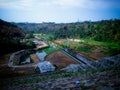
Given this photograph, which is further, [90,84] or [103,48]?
[103,48]

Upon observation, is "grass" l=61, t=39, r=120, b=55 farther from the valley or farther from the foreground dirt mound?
the foreground dirt mound

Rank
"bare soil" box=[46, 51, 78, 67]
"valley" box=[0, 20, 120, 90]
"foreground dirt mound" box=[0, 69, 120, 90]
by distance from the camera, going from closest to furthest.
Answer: "foreground dirt mound" box=[0, 69, 120, 90] → "valley" box=[0, 20, 120, 90] → "bare soil" box=[46, 51, 78, 67]

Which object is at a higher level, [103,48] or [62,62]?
[103,48]

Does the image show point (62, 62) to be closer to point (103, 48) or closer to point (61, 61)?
point (61, 61)

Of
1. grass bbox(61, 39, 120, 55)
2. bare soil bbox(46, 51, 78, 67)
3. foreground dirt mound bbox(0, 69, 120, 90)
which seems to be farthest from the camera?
grass bbox(61, 39, 120, 55)

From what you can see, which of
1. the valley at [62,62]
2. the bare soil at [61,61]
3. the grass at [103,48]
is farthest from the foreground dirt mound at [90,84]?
the grass at [103,48]

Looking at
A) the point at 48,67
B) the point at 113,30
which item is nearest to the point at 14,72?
the point at 48,67

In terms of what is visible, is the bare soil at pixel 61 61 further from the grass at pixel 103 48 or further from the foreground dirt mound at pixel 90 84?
the foreground dirt mound at pixel 90 84

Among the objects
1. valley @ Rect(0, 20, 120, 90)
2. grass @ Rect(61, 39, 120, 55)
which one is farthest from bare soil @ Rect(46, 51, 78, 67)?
grass @ Rect(61, 39, 120, 55)

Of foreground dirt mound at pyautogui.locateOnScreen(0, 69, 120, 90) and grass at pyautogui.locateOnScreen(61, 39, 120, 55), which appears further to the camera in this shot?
grass at pyautogui.locateOnScreen(61, 39, 120, 55)

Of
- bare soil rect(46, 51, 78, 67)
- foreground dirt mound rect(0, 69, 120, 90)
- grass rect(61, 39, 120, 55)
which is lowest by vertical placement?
bare soil rect(46, 51, 78, 67)

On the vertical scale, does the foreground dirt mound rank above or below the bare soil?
above

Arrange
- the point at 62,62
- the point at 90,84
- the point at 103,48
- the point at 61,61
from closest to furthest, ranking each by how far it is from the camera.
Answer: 1. the point at 90,84
2. the point at 62,62
3. the point at 61,61
4. the point at 103,48

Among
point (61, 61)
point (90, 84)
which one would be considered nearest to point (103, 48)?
point (61, 61)
